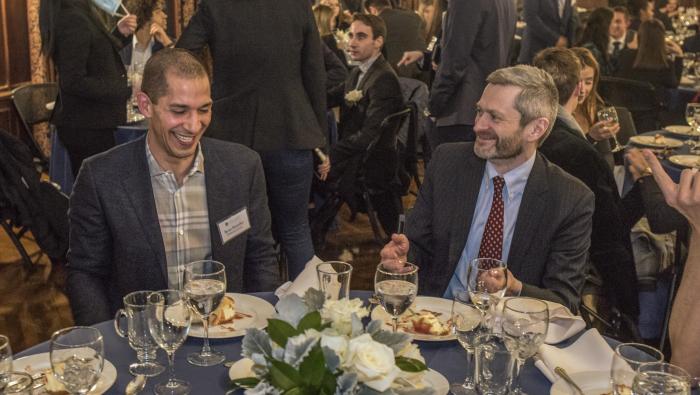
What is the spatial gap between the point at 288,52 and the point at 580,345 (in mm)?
2236

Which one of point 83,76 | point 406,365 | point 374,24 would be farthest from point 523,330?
point 374,24

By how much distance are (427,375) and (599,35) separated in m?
6.05

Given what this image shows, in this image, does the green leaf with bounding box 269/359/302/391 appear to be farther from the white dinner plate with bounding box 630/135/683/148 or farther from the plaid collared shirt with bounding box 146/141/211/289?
the white dinner plate with bounding box 630/135/683/148

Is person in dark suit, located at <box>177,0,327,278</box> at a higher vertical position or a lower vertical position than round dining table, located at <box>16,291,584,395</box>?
higher

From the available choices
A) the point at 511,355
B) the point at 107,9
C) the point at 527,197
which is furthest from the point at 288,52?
the point at 511,355

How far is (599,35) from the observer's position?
7.23 meters

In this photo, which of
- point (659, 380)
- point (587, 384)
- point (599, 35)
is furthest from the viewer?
point (599, 35)

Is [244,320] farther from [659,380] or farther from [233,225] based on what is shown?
[659,380]

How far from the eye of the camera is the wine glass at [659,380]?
4.98 ft

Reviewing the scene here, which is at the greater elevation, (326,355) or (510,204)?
(326,355)

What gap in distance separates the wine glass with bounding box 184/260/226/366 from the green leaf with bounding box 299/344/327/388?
24.1 inches

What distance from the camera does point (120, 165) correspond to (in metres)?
2.50

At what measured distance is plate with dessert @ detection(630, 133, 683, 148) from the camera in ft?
14.8

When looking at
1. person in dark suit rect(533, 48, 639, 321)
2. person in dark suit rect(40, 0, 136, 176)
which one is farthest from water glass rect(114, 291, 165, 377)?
person in dark suit rect(40, 0, 136, 176)
